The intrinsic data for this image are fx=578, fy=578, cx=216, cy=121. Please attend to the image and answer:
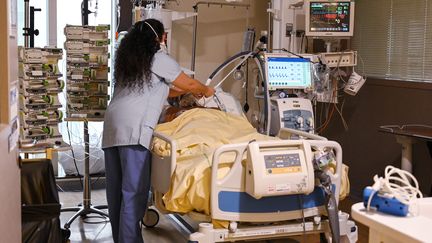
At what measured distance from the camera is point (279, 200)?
2.87m

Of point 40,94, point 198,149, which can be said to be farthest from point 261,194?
point 40,94

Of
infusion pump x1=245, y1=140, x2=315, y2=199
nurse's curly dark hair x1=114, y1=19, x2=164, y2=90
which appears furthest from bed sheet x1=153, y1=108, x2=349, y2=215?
nurse's curly dark hair x1=114, y1=19, x2=164, y2=90

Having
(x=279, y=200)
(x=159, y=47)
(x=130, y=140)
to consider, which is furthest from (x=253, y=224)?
(x=159, y=47)

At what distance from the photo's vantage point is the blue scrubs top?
336cm

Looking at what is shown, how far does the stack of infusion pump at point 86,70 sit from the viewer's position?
14.4ft

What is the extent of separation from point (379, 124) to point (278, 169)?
2.46m

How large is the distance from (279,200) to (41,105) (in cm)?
216

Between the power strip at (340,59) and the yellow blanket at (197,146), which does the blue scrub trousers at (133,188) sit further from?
the power strip at (340,59)

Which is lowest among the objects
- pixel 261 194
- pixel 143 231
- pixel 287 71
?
pixel 143 231

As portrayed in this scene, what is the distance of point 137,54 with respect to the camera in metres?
3.42

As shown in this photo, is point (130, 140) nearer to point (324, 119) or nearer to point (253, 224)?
point (253, 224)

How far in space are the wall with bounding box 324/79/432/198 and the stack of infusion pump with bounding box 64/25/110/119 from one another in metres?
2.24

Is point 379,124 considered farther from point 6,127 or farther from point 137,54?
point 6,127

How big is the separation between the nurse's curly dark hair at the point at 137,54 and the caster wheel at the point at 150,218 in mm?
1202
